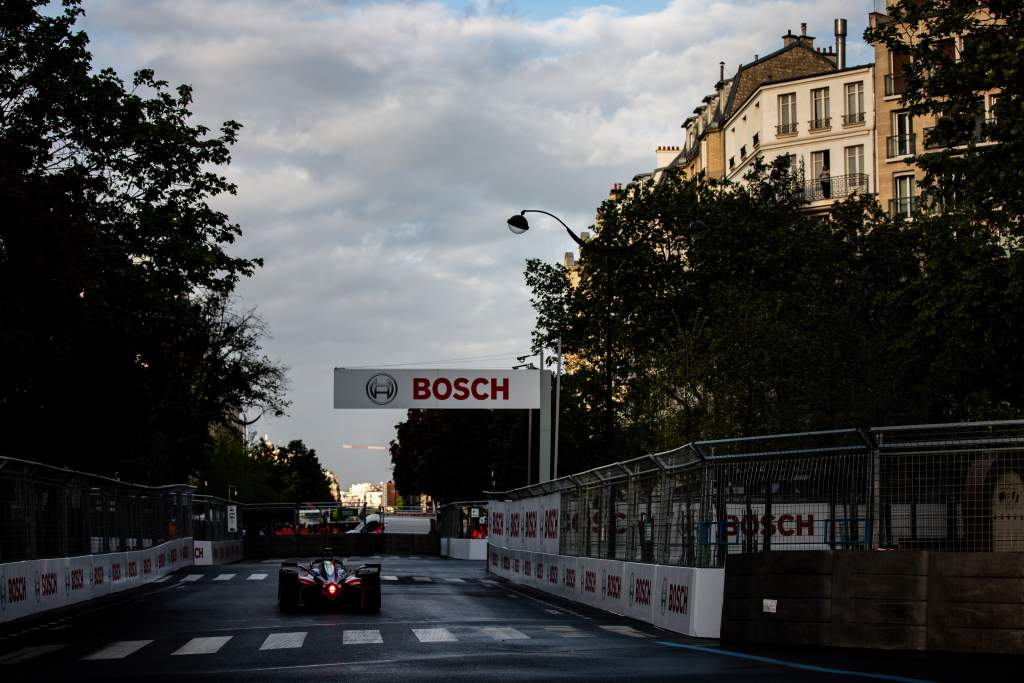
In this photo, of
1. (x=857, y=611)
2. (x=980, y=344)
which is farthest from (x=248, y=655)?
(x=980, y=344)

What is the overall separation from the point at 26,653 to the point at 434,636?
4.50m

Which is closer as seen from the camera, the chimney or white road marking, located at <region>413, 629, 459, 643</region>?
white road marking, located at <region>413, 629, 459, 643</region>

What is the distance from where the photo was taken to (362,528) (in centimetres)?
7881

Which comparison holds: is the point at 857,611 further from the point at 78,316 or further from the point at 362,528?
the point at 362,528

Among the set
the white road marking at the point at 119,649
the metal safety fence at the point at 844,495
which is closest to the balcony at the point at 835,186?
the metal safety fence at the point at 844,495

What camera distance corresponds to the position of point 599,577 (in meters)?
24.4

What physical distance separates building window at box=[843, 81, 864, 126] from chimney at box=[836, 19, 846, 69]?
27.9 ft

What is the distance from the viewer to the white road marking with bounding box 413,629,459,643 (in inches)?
656

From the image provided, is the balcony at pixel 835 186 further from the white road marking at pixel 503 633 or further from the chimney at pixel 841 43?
the white road marking at pixel 503 633

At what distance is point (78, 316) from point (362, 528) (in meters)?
48.8

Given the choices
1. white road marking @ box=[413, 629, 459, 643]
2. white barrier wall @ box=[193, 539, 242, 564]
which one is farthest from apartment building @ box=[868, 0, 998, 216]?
white road marking @ box=[413, 629, 459, 643]

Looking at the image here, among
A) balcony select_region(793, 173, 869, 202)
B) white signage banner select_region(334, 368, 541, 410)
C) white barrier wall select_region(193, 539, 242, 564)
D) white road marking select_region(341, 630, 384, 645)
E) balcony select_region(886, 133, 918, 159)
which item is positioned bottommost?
white barrier wall select_region(193, 539, 242, 564)

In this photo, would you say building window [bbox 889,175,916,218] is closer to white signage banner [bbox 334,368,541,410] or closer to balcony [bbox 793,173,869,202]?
balcony [bbox 793,173,869,202]

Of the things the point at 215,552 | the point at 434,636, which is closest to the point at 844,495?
the point at 434,636
